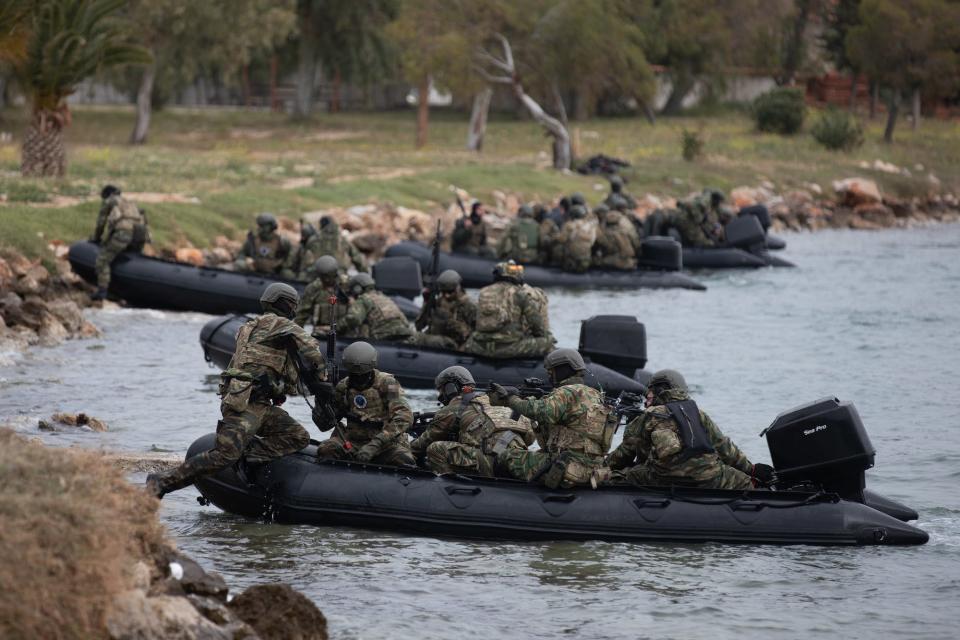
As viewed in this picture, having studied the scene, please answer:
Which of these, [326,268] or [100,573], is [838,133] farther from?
[100,573]

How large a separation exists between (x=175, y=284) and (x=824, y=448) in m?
14.0

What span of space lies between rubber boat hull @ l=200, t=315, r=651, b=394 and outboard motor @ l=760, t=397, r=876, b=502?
14.8 feet

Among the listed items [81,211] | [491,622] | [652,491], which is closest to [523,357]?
[652,491]

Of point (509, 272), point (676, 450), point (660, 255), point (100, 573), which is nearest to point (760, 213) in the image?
point (660, 255)

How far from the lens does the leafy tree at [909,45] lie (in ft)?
188

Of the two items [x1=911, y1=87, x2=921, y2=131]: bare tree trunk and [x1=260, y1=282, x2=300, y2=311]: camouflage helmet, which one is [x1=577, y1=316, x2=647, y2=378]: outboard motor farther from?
[x1=911, y1=87, x2=921, y2=131]: bare tree trunk

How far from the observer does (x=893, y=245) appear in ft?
134

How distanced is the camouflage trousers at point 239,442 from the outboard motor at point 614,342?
6116mm

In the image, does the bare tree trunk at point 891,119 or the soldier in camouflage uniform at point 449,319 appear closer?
the soldier in camouflage uniform at point 449,319

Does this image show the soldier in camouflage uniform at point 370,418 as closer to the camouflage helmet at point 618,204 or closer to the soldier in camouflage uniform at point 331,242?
the soldier in camouflage uniform at point 331,242

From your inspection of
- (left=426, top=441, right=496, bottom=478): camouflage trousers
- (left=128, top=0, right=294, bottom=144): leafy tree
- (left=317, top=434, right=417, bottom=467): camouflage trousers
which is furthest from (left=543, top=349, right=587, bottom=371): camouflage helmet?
(left=128, top=0, right=294, bottom=144): leafy tree

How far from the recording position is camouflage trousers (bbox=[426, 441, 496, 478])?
12555 mm

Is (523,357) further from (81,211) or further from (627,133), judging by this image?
(627,133)

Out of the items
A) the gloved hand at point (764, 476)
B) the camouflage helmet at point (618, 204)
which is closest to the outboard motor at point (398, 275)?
the camouflage helmet at point (618, 204)
